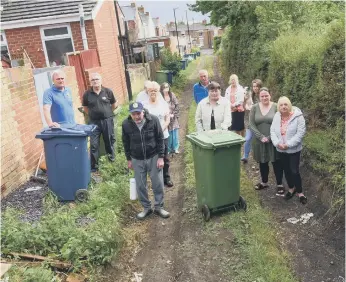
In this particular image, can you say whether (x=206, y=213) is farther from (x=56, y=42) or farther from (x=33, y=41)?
(x=33, y=41)

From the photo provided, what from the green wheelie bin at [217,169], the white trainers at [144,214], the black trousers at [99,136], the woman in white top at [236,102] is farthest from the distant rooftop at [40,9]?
the green wheelie bin at [217,169]

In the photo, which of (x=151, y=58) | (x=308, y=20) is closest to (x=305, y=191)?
(x=308, y=20)

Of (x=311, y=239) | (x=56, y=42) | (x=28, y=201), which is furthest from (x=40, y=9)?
(x=311, y=239)

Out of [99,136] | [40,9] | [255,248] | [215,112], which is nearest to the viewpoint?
[255,248]

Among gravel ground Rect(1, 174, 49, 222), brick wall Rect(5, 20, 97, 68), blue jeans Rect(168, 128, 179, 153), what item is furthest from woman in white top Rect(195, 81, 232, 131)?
brick wall Rect(5, 20, 97, 68)

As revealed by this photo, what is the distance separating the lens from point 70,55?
32.9ft

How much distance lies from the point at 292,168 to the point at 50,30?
11264 millimetres

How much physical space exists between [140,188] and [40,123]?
287 cm

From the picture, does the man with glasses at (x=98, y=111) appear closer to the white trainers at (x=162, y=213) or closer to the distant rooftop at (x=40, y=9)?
the white trainers at (x=162, y=213)

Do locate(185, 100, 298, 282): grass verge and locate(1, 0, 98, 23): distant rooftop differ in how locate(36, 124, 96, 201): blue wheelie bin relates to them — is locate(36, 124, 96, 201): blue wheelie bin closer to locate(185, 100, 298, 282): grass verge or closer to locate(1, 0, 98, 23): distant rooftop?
locate(185, 100, 298, 282): grass verge

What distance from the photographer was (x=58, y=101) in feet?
19.2

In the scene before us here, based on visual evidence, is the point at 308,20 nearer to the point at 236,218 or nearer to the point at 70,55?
the point at 70,55

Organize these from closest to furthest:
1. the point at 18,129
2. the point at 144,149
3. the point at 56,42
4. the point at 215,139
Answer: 1. the point at 215,139
2. the point at 144,149
3. the point at 18,129
4. the point at 56,42

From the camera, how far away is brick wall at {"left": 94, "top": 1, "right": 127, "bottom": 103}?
13.4m
